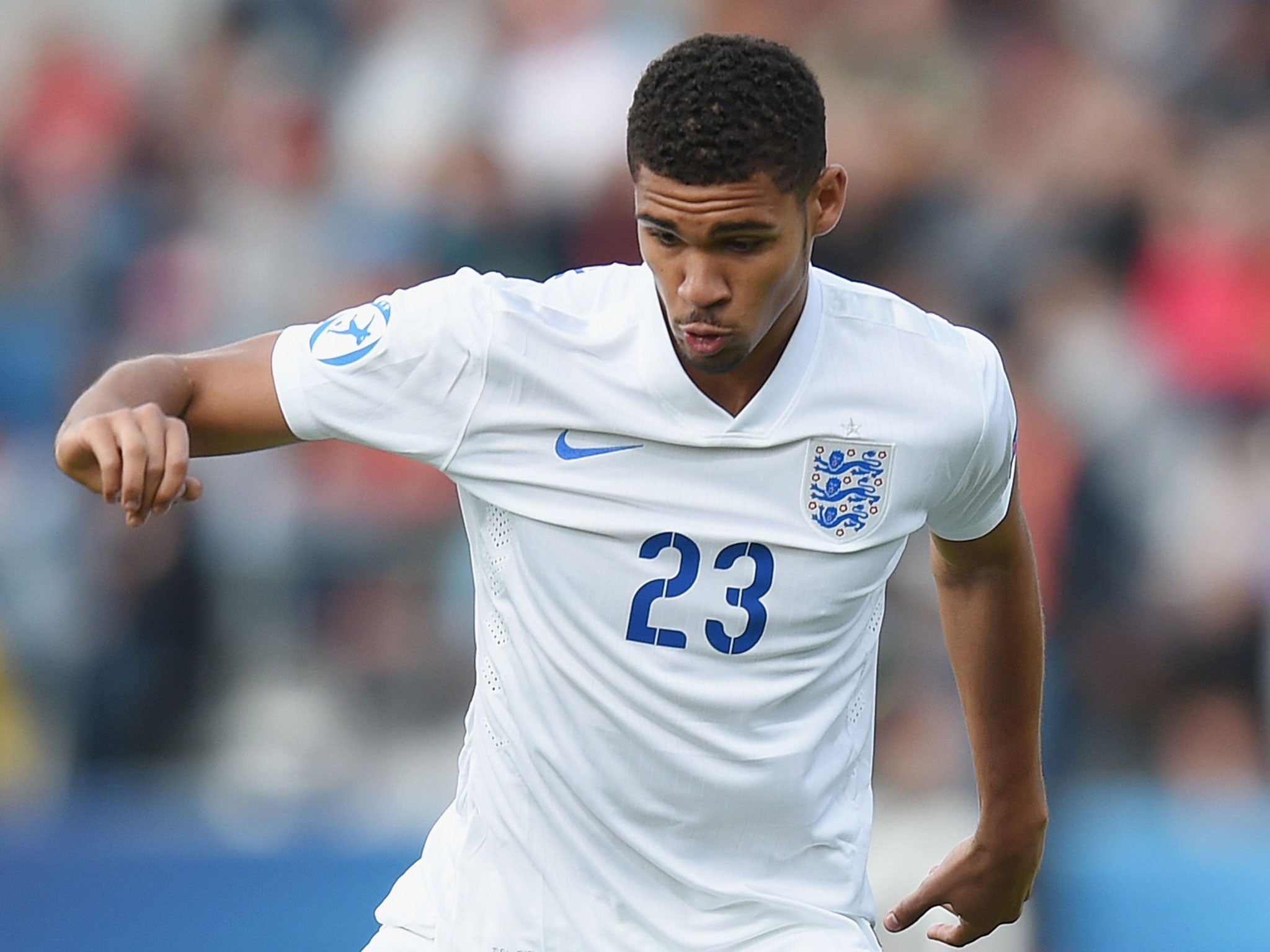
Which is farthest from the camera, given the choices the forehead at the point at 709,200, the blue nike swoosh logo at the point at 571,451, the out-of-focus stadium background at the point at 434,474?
the out-of-focus stadium background at the point at 434,474

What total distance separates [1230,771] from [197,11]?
579 cm

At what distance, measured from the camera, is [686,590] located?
3.29 m

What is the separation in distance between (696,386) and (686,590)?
344mm

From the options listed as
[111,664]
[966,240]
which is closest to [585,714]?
[111,664]

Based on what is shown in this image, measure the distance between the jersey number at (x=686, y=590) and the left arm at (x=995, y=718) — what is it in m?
0.55

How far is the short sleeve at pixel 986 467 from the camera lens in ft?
11.2

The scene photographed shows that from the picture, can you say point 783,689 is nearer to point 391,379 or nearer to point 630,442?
point 630,442

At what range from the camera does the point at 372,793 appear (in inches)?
265

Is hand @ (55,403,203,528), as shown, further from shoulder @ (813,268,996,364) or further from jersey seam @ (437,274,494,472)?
shoulder @ (813,268,996,364)

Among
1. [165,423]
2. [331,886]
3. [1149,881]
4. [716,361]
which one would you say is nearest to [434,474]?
[331,886]

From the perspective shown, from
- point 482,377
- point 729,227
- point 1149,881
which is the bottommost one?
point 1149,881

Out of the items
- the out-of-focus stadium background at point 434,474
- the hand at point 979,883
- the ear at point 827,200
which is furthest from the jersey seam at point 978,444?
the out-of-focus stadium background at point 434,474

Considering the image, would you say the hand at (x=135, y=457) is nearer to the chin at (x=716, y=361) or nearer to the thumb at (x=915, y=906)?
the chin at (x=716, y=361)

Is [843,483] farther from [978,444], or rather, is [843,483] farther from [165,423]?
[165,423]
